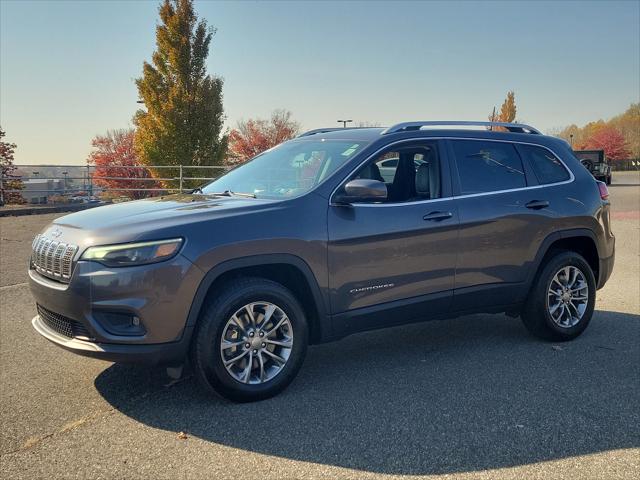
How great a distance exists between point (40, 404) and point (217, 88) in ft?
66.2

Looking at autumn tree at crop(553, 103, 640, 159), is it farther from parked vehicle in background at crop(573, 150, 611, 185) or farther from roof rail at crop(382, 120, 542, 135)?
roof rail at crop(382, 120, 542, 135)

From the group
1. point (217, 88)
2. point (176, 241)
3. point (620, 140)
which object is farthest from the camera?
point (620, 140)

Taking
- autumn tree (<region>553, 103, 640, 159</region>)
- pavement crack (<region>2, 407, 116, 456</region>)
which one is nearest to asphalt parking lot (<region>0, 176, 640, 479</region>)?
→ pavement crack (<region>2, 407, 116, 456</region>)

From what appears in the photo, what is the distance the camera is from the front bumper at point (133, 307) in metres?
3.57

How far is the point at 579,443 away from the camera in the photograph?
3.45m

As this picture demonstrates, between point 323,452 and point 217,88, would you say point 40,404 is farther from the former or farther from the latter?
point 217,88

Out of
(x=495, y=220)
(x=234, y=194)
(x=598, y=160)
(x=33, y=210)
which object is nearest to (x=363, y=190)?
(x=234, y=194)

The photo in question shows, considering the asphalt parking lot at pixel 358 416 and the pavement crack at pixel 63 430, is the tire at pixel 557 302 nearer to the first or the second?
the asphalt parking lot at pixel 358 416

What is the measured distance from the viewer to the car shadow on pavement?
11.0 ft

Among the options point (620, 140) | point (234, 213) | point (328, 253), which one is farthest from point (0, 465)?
point (620, 140)

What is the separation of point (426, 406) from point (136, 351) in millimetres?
1885

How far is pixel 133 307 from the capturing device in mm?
3564

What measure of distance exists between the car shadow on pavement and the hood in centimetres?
115

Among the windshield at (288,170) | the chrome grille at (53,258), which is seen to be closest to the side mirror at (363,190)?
the windshield at (288,170)
